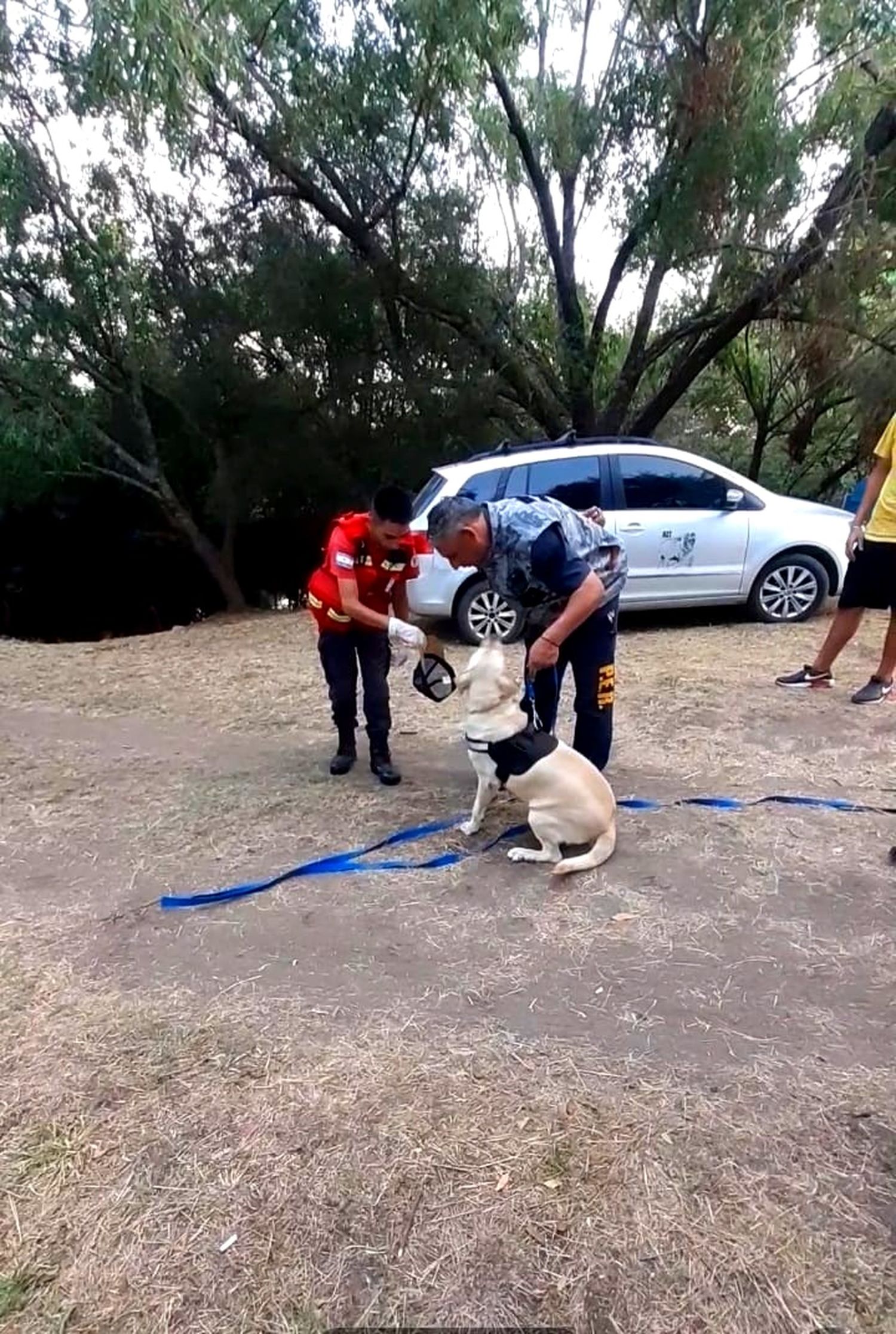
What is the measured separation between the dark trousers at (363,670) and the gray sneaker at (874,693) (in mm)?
2955

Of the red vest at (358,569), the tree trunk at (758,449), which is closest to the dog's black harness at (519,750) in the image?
the red vest at (358,569)

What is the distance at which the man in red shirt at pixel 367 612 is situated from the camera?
153 inches

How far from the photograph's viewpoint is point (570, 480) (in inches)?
303

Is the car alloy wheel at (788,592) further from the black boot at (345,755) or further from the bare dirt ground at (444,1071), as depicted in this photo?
the black boot at (345,755)

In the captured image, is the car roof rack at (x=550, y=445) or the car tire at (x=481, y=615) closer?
the car tire at (x=481, y=615)

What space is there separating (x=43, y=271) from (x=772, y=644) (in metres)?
8.48

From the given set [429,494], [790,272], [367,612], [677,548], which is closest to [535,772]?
[367,612]

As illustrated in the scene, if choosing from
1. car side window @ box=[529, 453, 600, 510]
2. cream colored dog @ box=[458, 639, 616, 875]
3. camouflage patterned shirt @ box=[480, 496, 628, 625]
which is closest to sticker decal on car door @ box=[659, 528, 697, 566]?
car side window @ box=[529, 453, 600, 510]

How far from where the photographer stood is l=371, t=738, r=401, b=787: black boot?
451 centimetres

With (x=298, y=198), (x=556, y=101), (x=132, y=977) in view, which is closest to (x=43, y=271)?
(x=298, y=198)

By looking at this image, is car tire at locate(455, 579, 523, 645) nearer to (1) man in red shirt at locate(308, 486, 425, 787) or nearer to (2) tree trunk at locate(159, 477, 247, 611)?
(1) man in red shirt at locate(308, 486, 425, 787)

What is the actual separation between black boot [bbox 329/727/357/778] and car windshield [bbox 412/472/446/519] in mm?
3104

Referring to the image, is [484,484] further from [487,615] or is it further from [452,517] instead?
[452,517]

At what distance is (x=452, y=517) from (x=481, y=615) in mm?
4330
